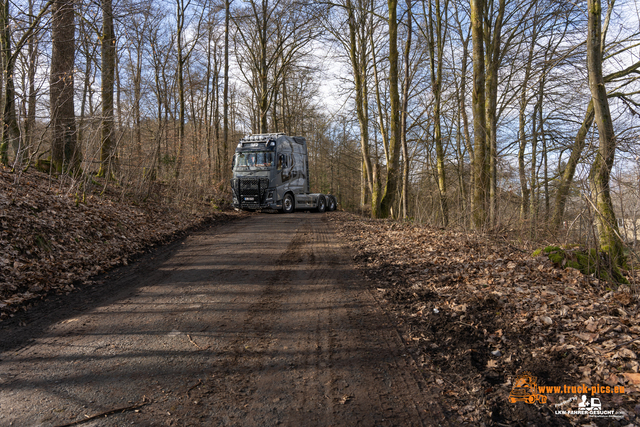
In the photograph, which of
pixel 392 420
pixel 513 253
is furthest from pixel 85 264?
pixel 513 253

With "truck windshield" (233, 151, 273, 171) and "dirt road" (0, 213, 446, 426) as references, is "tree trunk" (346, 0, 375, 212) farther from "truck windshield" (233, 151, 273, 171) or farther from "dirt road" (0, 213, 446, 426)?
"dirt road" (0, 213, 446, 426)

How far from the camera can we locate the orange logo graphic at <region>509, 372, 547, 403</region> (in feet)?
9.29

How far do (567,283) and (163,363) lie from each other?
16.8ft

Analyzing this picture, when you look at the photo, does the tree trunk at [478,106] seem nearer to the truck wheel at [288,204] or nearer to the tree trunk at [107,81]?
the tree trunk at [107,81]

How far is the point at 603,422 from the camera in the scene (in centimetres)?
258

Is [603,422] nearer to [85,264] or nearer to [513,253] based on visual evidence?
[513,253]

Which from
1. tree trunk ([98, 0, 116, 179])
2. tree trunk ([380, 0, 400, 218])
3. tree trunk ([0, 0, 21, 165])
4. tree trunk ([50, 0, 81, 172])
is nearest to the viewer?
tree trunk ([0, 0, 21, 165])

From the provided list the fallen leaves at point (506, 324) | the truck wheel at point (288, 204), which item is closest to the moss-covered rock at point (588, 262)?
the fallen leaves at point (506, 324)

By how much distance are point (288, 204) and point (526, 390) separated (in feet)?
54.0

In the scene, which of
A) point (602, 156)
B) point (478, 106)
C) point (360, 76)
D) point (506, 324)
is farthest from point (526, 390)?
point (360, 76)

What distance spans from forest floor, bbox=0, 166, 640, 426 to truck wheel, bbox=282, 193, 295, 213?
11272 millimetres

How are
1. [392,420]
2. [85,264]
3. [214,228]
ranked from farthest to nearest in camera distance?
1. [214,228]
2. [85,264]
3. [392,420]

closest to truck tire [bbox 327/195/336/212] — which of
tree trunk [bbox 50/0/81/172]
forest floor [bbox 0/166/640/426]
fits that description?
tree trunk [bbox 50/0/81/172]

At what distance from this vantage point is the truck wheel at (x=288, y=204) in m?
18.5
